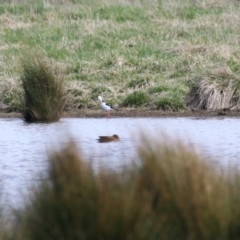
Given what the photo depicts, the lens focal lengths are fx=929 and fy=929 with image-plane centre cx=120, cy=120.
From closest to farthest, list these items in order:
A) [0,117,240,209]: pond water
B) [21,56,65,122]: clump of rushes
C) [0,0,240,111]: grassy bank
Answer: [0,117,240,209]: pond water → [21,56,65,122]: clump of rushes → [0,0,240,111]: grassy bank

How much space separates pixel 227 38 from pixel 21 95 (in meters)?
6.08

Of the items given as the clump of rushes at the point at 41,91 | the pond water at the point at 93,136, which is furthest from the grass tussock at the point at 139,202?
the clump of rushes at the point at 41,91

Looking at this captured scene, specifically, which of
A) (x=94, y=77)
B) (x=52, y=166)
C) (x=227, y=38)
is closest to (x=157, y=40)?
(x=227, y=38)

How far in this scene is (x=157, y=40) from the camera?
68.4 feet

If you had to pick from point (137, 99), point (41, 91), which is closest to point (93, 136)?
point (41, 91)

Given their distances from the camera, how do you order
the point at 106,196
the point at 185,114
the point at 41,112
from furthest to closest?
the point at 185,114 → the point at 41,112 → the point at 106,196

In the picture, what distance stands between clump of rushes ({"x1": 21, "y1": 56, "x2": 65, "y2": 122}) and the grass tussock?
9229mm

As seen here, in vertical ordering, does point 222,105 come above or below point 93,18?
below

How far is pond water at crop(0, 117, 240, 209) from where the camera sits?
11.5 meters

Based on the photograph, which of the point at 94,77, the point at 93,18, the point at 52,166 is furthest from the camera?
the point at 93,18

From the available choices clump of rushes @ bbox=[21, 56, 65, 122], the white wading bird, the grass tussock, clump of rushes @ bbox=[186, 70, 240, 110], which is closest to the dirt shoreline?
clump of rushes @ bbox=[186, 70, 240, 110]

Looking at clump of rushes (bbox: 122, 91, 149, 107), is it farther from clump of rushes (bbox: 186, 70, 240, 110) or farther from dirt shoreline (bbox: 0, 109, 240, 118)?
clump of rushes (bbox: 186, 70, 240, 110)

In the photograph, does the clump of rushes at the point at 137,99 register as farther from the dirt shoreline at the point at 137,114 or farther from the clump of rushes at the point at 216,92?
the clump of rushes at the point at 216,92

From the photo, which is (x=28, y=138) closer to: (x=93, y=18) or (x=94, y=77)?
(x=94, y=77)
